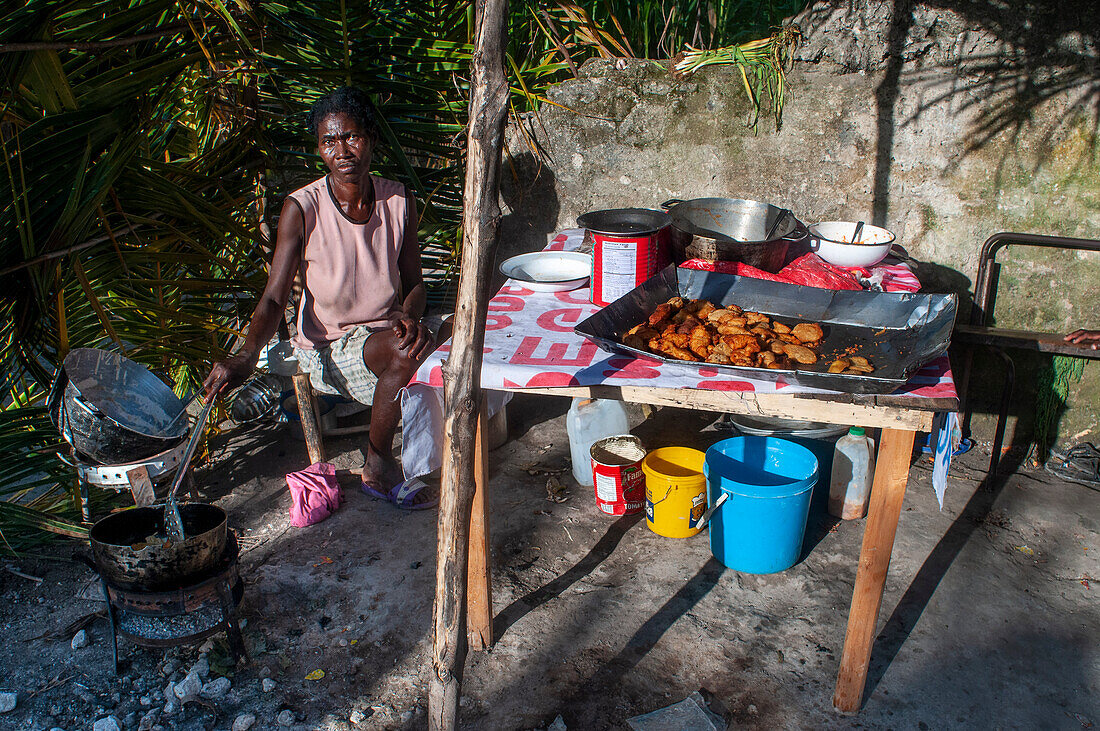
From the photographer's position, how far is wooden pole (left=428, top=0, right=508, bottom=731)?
151 cm

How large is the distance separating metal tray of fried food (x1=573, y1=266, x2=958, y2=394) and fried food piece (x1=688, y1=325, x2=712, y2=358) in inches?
4.3

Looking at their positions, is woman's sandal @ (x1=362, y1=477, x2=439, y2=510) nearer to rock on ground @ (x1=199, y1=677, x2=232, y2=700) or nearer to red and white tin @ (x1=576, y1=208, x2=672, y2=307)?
rock on ground @ (x1=199, y1=677, x2=232, y2=700)

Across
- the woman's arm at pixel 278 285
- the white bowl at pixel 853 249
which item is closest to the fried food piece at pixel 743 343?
the white bowl at pixel 853 249

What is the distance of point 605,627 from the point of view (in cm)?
246

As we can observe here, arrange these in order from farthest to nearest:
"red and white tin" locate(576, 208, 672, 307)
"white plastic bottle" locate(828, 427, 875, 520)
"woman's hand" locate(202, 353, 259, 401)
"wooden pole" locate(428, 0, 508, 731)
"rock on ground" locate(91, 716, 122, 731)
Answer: "white plastic bottle" locate(828, 427, 875, 520)
"woman's hand" locate(202, 353, 259, 401)
"red and white tin" locate(576, 208, 672, 307)
"rock on ground" locate(91, 716, 122, 731)
"wooden pole" locate(428, 0, 508, 731)

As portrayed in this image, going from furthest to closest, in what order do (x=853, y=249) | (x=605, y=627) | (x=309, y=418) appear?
(x=309, y=418)
(x=853, y=249)
(x=605, y=627)

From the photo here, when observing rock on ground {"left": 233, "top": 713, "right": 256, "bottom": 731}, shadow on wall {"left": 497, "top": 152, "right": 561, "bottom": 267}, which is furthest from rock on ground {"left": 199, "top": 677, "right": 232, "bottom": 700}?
shadow on wall {"left": 497, "top": 152, "right": 561, "bottom": 267}

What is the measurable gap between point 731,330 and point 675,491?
91cm

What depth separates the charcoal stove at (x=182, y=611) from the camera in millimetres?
2117

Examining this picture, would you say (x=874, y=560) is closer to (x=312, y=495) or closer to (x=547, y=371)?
(x=547, y=371)

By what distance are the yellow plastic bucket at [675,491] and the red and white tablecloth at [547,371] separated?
2.49 feet

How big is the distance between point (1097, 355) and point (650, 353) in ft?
7.27

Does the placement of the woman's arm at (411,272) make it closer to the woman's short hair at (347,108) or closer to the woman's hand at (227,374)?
the woman's short hair at (347,108)

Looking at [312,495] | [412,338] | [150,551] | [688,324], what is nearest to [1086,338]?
[688,324]
